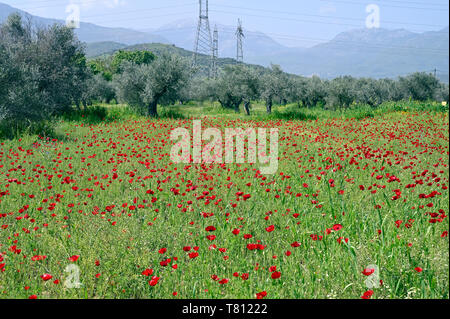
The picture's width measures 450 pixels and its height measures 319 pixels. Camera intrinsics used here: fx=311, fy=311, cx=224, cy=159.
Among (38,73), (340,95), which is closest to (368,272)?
(38,73)

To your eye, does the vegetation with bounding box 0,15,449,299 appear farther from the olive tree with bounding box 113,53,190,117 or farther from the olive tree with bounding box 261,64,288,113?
the olive tree with bounding box 261,64,288,113

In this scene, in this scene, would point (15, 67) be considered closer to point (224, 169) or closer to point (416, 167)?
point (224, 169)

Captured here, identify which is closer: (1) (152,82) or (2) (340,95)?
(1) (152,82)

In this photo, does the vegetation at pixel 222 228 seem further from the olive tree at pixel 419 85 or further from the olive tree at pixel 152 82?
the olive tree at pixel 419 85

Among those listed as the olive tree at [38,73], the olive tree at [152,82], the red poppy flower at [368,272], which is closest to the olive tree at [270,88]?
the olive tree at [152,82]

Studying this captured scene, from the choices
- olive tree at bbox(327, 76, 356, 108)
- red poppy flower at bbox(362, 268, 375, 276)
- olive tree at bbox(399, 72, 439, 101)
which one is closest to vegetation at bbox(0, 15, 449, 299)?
red poppy flower at bbox(362, 268, 375, 276)

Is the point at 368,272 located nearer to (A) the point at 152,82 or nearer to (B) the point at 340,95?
(A) the point at 152,82

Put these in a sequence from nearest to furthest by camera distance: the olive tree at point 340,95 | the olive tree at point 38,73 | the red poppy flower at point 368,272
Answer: the red poppy flower at point 368,272
the olive tree at point 38,73
the olive tree at point 340,95

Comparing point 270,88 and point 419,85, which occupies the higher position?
point 419,85

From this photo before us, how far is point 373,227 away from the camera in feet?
12.5

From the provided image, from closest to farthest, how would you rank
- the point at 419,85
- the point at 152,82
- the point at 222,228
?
1. the point at 222,228
2. the point at 152,82
3. the point at 419,85

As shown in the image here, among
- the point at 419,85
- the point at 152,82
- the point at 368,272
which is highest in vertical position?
the point at 419,85
